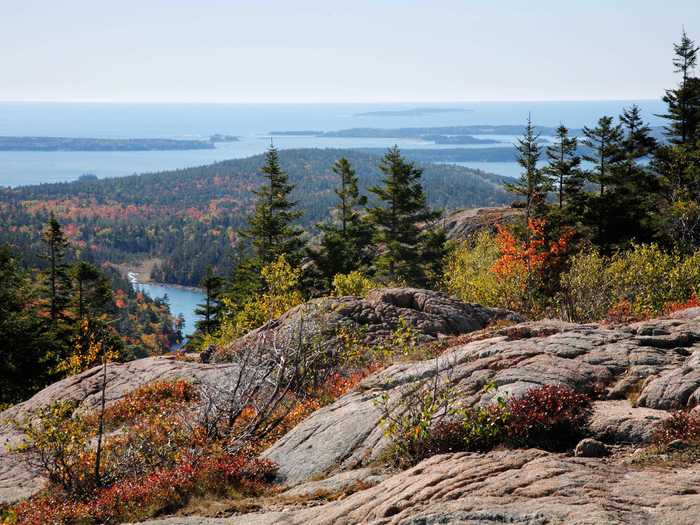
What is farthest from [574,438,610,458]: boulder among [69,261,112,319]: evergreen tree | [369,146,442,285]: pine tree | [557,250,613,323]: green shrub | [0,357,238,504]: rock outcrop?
[69,261,112,319]: evergreen tree

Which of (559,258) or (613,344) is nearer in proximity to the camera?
(613,344)

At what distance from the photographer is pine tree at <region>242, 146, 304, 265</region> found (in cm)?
6738

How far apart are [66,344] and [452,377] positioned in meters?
56.0

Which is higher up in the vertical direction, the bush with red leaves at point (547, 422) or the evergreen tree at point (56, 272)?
the bush with red leaves at point (547, 422)

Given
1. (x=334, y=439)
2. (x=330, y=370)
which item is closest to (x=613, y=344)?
(x=334, y=439)

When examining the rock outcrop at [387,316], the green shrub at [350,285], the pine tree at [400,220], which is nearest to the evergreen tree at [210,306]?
the pine tree at [400,220]

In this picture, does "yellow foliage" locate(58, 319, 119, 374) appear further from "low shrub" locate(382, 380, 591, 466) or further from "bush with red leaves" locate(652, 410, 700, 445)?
"bush with red leaves" locate(652, 410, 700, 445)

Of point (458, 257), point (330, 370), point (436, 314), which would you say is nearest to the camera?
point (330, 370)

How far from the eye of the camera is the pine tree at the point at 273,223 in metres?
67.4

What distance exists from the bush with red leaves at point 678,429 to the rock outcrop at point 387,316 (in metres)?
14.2

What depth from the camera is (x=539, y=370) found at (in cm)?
1402

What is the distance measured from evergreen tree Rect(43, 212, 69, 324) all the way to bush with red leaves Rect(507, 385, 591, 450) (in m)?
60.5

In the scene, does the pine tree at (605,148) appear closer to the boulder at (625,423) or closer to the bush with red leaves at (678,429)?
the boulder at (625,423)

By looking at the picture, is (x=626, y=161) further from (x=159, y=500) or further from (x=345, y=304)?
(x=159, y=500)
